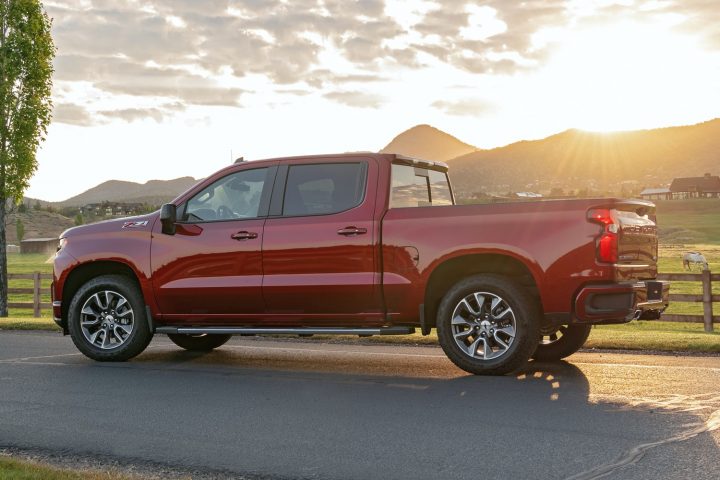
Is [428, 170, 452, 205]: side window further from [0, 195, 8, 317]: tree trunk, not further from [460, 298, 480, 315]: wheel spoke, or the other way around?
[0, 195, 8, 317]: tree trunk

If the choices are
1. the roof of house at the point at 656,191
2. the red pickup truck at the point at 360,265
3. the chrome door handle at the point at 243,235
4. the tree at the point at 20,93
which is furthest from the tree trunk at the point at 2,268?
the roof of house at the point at 656,191

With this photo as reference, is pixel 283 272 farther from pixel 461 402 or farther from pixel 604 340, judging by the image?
pixel 604 340

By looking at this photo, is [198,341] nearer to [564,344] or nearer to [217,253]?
[217,253]

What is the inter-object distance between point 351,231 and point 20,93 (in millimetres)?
18542

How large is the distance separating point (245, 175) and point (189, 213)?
79 centimetres

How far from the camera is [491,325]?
8367 millimetres

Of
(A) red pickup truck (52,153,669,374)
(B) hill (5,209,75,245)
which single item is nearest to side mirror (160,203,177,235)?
(A) red pickup truck (52,153,669,374)

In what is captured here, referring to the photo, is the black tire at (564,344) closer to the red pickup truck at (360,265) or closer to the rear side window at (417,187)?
the red pickup truck at (360,265)

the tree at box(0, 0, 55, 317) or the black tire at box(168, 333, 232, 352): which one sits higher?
the tree at box(0, 0, 55, 317)

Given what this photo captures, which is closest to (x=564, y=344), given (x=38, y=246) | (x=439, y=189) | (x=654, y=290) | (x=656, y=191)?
(x=654, y=290)

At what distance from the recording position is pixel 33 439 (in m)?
6.26

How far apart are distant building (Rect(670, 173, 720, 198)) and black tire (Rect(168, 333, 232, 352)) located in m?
165

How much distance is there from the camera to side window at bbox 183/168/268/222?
31.1 ft

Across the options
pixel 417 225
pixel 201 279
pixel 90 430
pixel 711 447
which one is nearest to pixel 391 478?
pixel 711 447
